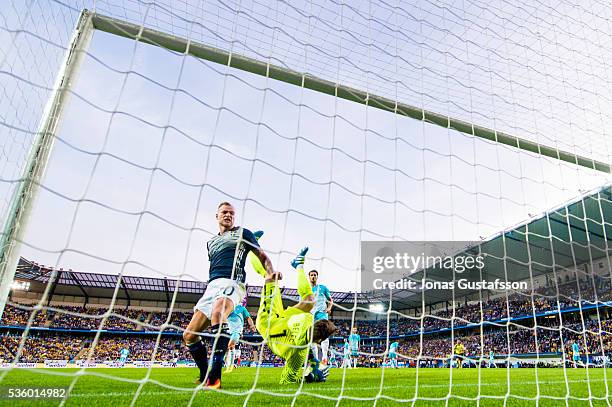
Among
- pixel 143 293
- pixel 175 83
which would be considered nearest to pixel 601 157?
pixel 175 83

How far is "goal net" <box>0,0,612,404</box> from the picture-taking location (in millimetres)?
2605

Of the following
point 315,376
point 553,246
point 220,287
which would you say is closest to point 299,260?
point 220,287

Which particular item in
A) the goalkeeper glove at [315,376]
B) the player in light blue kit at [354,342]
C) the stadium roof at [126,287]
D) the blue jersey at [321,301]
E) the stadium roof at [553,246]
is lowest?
the goalkeeper glove at [315,376]

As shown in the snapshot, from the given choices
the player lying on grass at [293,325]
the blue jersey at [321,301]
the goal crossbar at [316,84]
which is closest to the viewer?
the goal crossbar at [316,84]

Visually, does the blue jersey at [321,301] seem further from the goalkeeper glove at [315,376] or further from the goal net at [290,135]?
the goal net at [290,135]

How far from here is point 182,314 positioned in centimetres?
3497

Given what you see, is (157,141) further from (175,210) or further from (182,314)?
→ (182,314)

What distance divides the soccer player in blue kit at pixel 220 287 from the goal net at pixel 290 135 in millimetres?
163

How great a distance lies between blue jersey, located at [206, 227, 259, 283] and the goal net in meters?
0.13

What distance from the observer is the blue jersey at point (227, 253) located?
3.70 meters

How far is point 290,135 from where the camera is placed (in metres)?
3.45

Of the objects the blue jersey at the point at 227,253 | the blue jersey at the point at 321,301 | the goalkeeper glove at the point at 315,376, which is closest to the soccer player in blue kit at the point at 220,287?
the blue jersey at the point at 227,253

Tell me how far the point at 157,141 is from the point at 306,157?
132 cm

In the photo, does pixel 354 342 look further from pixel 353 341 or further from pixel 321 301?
pixel 321 301
